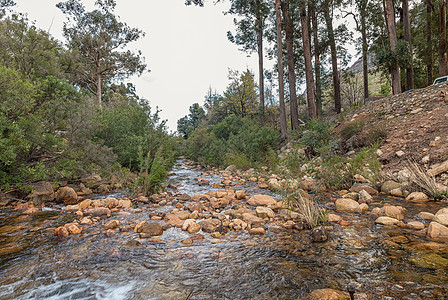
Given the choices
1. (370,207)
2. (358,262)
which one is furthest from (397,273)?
(370,207)

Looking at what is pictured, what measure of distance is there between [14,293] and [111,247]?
3.60ft

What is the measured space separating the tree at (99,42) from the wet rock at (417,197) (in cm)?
2026

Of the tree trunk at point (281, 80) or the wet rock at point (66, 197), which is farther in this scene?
the tree trunk at point (281, 80)

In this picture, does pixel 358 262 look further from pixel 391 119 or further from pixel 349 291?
pixel 391 119

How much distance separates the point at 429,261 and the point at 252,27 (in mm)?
19855

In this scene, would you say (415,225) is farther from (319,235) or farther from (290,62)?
(290,62)

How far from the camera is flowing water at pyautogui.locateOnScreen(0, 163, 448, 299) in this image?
7.18 ft

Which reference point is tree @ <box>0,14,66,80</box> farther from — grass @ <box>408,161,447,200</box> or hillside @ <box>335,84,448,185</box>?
hillside @ <box>335,84,448,185</box>

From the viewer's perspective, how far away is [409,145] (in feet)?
21.9

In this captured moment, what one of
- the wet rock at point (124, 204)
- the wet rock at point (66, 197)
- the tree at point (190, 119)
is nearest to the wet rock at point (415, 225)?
the wet rock at point (124, 204)

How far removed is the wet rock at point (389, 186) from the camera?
522cm

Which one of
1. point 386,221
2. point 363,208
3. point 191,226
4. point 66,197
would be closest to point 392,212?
point 386,221

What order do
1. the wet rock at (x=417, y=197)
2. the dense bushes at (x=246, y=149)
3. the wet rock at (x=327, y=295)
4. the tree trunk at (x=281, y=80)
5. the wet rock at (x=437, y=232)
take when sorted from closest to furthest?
the wet rock at (x=327, y=295), the wet rock at (x=437, y=232), the wet rock at (x=417, y=197), the dense bushes at (x=246, y=149), the tree trunk at (x=281, y=80)

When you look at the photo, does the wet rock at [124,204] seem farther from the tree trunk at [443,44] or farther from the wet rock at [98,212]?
the tree trunk at [443,44]
